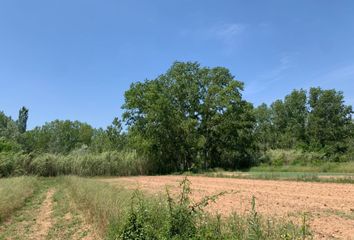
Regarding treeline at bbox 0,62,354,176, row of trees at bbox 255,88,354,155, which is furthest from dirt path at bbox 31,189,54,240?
row of trees at bbox 255,88,354,155

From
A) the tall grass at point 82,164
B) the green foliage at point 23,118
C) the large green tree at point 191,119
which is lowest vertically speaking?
the tall grass at point 82,164

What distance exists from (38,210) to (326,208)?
35.3 feet

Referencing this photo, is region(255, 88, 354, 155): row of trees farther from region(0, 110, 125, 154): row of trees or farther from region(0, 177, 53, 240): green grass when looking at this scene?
region(0, 177, 53, 240): green grass

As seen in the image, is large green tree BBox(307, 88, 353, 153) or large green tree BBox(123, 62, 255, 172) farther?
large green tree BBox(307, 88, 353, 153)

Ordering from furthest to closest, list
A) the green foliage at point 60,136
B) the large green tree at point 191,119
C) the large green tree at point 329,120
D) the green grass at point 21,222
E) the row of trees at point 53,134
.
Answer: the green foliage at point 60,136 < the row of trees at point 53,134 < the large green tree at point 329,120 < the large green tree at point 191,119 < the green grass at point 21,222

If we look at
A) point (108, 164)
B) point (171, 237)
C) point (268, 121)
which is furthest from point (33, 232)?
point (268, 121)

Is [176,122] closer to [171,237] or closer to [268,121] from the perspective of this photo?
[171,237]

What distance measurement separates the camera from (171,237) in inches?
246

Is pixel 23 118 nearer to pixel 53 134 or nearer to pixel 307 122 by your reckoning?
pixel 53 134

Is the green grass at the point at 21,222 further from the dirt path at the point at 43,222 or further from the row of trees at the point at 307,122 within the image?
the row of trees at the point at 307,122

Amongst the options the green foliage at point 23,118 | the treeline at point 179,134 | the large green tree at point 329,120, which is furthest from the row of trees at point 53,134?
the large green tree at point 329,120

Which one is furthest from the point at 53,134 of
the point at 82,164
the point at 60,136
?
the point at 82,164

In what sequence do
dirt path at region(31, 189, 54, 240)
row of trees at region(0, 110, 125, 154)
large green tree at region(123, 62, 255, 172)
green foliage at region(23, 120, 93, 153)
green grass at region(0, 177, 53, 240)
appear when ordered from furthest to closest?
green foliage at region(23, 120, 93, 153) < row of trees at region(0, 110, 125, 154) < large green tree at region(123, 62, 255, 172) < green grass at region(0, 177, 53, 240) < dirt path at region(31, 189, 54, 240)

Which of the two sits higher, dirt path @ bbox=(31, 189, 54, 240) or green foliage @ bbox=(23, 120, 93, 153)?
green foliage @ bbox=(23, 120, 93, 153)
